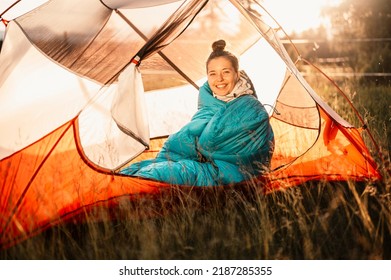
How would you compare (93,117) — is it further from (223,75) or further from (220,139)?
(223,75)

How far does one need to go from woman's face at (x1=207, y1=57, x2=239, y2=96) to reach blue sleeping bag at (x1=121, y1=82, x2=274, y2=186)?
0.09 metres

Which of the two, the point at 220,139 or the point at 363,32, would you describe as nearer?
the point at 220,139

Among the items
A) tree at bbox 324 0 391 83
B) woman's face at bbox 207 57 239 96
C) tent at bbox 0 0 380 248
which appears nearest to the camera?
tent at bbox 0 0 380 248

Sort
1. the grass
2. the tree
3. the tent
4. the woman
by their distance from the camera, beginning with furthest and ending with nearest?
the tree
the woman
the tent
the grass

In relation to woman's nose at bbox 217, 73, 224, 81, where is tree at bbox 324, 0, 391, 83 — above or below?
above

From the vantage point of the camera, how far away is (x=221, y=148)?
3.26m

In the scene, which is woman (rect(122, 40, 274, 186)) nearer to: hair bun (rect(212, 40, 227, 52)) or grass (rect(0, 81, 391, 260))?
hair bun (rect(212, 40, 227, 52))

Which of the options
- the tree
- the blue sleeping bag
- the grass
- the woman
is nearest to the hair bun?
the woman

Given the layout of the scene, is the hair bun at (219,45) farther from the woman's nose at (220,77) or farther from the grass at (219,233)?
the grass at (219,233)

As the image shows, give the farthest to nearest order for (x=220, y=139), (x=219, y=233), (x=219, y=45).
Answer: (x=219, y=45) < (x=220, y=139) < (x=219, y=233)

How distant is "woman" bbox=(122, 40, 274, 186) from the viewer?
3037mm

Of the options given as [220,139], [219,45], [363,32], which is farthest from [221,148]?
[363,32]

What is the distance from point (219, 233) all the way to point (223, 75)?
1.23 m

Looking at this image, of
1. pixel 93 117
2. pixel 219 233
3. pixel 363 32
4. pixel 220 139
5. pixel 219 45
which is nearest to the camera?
pixel 219 233
